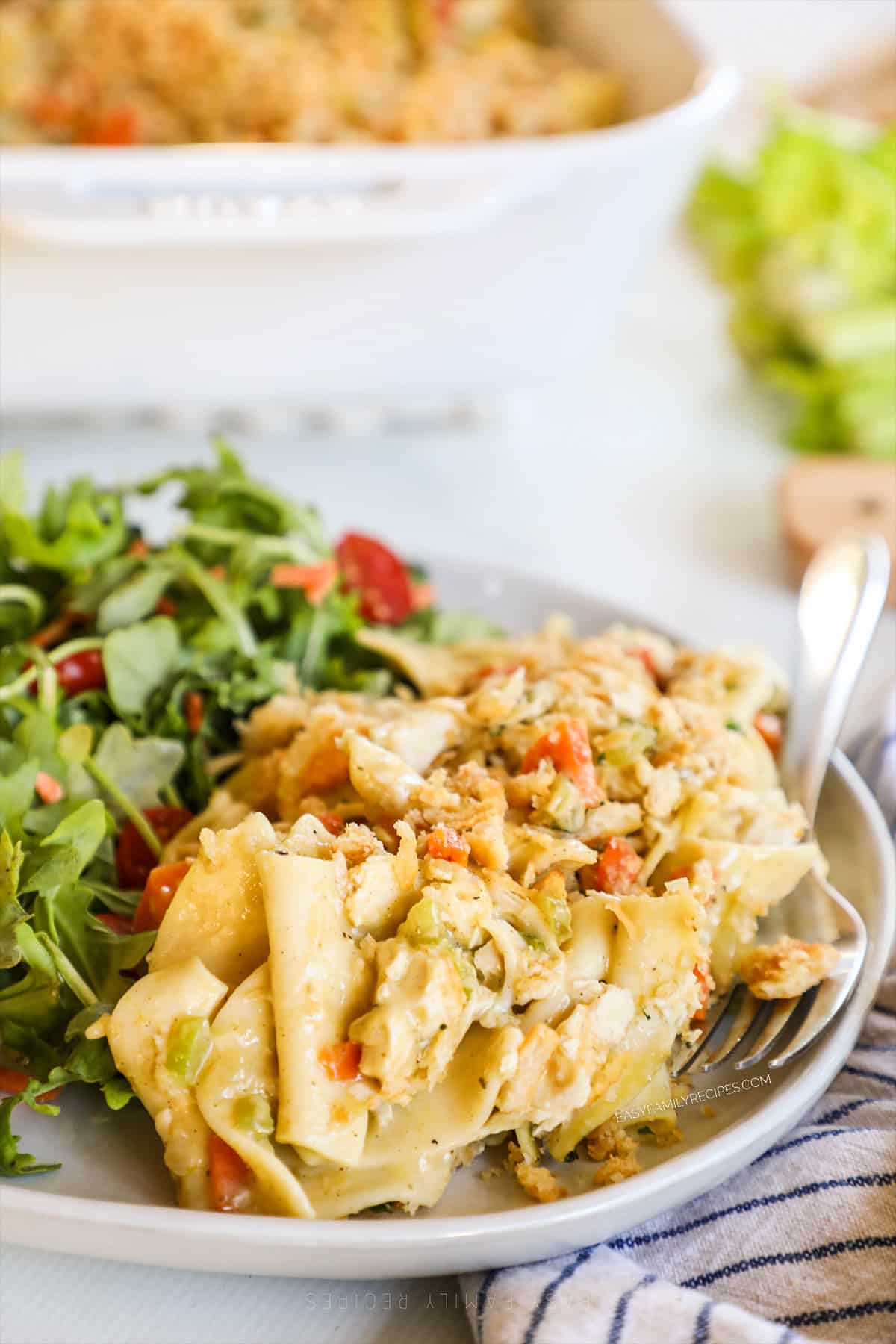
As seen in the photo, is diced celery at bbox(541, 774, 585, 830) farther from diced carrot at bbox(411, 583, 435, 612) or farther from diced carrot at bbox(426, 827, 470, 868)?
diced carrot at bbox(411, 583, 435, 612)

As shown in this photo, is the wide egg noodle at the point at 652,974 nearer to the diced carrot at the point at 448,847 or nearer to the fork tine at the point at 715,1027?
the fork tine at the point at 715,1027

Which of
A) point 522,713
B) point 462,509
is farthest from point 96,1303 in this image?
point 462,509

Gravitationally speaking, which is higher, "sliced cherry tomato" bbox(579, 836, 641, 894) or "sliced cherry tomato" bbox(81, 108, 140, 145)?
"sliced cherry tomato" bbox(81, 108, 140, 145)

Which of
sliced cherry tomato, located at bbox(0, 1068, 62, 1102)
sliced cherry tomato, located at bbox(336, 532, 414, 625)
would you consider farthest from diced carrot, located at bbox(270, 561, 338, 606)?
sliced cherry tomato, located at bbox(0, 1068, 62, 1102)

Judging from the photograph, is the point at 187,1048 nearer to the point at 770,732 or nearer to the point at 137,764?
the point at 137,764

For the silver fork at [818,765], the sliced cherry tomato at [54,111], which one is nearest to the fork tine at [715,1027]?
the silver fork at [818,765]

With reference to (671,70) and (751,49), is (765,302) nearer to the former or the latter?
(671,70)
